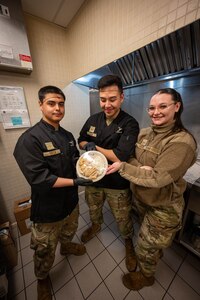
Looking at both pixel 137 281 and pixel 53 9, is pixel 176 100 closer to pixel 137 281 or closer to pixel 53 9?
pixel 137 281

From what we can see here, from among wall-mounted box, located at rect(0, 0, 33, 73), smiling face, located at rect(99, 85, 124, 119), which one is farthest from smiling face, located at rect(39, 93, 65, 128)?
wall-mounted box, located at rect(0, 0, 33, 73)

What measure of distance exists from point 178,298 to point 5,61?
2651 millimetres

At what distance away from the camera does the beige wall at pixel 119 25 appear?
789mm

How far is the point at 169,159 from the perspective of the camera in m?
0.76

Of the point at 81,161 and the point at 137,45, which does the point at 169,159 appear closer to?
the point at 81,161

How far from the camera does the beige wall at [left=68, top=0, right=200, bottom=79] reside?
31.1 inches

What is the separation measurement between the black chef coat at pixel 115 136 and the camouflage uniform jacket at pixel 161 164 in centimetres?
8

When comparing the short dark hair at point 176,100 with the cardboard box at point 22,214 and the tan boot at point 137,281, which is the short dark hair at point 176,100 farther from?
the cardboard box at point 22,214

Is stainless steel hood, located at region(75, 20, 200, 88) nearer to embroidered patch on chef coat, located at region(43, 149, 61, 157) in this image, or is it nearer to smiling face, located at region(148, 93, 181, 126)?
smiling face, located at region(148, 93, 181, 126)

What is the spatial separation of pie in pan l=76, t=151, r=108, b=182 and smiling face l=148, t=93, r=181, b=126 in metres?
0.48

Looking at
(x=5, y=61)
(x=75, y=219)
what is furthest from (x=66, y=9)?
(x=75, y=219)

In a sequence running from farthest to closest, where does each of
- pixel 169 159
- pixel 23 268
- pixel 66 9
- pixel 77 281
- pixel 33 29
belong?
1. pixel 33 29
2. pixel 66 9
3. pixel 23 268
4. pixel 77 281
5. pixel 169 159

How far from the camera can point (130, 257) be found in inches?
51.7

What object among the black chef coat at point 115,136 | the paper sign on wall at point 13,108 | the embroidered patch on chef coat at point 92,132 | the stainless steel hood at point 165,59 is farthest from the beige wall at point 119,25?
the paper sign on wall at point 13,108
